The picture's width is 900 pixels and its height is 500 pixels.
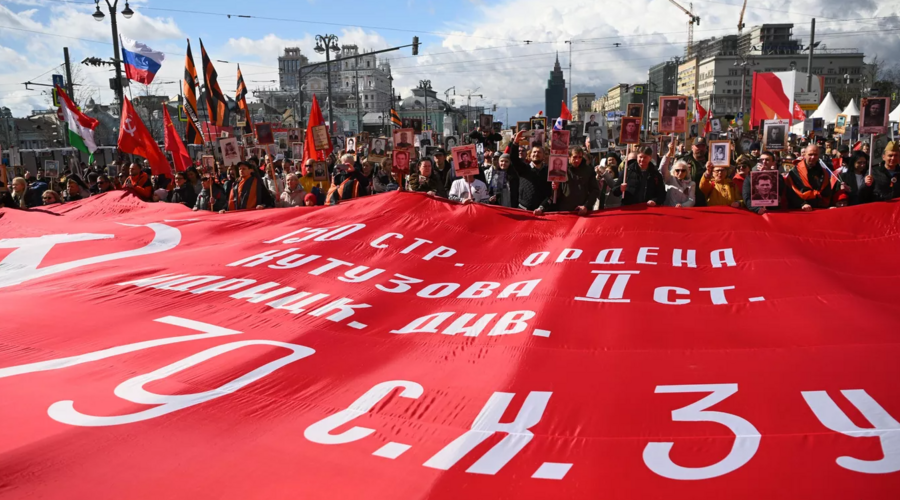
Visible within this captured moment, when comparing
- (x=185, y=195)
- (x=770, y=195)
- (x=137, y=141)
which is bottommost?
(x=185, y=195)

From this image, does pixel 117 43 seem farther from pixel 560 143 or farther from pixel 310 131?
pixel 560 143

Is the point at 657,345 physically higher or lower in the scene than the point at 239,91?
lower

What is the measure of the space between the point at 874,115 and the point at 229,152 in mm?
9060

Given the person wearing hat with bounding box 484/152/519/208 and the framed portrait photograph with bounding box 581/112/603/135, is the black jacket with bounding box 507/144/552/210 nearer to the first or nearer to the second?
the person wearing hat with bounding box 484/152/519/208

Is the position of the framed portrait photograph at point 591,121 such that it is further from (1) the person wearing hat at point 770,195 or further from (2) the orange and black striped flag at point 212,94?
(1) the person wearing hat at point 770,195

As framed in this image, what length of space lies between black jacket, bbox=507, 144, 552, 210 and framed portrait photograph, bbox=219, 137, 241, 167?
4603 millimetres

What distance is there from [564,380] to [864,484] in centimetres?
151

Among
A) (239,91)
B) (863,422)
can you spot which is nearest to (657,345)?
(863,422)

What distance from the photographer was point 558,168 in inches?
287

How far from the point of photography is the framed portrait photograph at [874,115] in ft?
27.6

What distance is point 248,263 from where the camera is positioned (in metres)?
5.94

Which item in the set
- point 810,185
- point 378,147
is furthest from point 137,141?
point 810,185

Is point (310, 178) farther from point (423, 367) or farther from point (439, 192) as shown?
point (423, 367)

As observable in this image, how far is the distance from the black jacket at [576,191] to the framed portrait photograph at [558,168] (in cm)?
23
